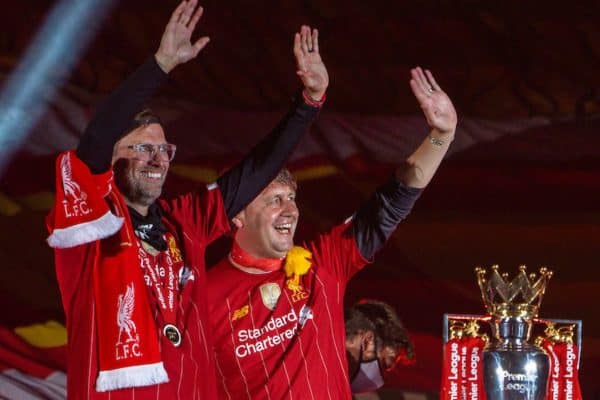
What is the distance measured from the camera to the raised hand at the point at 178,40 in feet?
7.39

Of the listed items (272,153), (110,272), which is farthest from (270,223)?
(110,272)

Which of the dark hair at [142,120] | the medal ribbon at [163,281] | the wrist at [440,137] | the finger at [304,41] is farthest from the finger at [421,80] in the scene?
the medal ribbon at [163,281]

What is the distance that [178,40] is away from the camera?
7.47 ft

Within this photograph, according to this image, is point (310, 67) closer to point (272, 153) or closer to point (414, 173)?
point (272, 153)

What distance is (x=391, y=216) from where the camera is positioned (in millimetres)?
2961

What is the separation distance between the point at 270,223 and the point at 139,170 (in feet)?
2.57

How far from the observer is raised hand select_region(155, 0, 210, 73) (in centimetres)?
225

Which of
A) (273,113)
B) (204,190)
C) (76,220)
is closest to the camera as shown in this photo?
(76,220)

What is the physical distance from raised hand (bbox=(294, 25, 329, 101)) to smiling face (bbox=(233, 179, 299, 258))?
0.56 m

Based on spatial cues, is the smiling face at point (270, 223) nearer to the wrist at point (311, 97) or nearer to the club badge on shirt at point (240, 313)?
the club badge on shirt at point (240, 313)

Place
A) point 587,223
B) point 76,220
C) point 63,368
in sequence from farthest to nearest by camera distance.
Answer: point 587,223 < point 63,368 < point 76,220

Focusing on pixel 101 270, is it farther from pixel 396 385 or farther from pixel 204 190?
pixel 396 385

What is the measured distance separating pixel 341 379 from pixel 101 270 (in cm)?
84

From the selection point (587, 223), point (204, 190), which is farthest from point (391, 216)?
point (587, 223)
